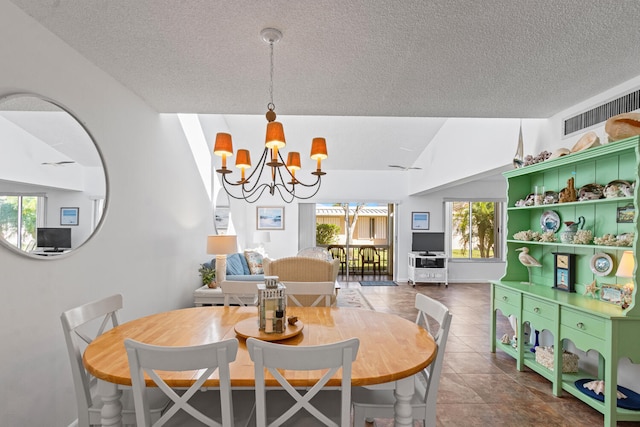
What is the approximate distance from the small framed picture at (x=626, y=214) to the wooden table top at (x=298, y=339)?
6.22 ft

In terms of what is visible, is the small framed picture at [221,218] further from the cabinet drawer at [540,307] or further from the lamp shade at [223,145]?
the cabinet drawer at [540,307]

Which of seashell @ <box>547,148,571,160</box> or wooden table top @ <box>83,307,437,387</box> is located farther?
seashell @ <box>547,148,571,160</box>

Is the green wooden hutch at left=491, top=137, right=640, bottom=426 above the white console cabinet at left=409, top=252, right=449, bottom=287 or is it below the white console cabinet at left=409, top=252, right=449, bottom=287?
above

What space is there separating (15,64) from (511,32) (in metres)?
2.66

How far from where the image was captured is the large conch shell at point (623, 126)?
2.38 m

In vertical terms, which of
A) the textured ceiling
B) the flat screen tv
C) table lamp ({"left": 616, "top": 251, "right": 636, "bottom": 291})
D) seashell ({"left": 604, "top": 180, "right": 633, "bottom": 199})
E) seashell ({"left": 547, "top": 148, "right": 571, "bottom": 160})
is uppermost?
the textured ceiling

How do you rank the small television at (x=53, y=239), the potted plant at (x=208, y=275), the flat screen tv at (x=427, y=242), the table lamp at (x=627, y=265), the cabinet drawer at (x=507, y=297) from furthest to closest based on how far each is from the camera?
1. the flat screen tv at (x=427, y=242)
2. the potted plant at (x=208, y=275)
3. the cabinet drawer at (x=507, y=297)
4. the table lamp at (x=627, y=265)
5. the small television at (x=53, y=239)

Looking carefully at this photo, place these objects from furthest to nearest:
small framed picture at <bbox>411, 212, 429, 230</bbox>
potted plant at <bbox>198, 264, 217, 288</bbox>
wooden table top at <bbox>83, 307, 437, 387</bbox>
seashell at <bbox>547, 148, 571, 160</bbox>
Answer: small framed picture at <bbox>411, 212, 429, 230</bbox>, potted plant at <bbox>198, 264, 217, 288</bbox>, seashell at <bbox>547, 148, 571, 160</bbox>, wooden table top at <bbox>83, 307, 437, 387</bbox>

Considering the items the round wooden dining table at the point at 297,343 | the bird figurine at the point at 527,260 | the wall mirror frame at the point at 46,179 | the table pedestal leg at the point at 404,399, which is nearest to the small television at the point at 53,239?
the wall mirror frame at the point at 46,179

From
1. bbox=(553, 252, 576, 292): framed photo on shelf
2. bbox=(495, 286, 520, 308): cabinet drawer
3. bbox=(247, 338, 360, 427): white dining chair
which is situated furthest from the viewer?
bbox=(495, 286, 520, 308): cabinet drawer

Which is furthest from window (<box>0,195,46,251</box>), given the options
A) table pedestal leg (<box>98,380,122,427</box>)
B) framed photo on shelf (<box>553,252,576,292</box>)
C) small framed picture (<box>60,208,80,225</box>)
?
framed photo on shelf (<box>553,252,576,292</box>)

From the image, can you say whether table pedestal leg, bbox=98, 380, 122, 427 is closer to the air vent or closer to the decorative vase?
the decorative vase

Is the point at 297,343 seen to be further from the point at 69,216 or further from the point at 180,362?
the point at 69,216

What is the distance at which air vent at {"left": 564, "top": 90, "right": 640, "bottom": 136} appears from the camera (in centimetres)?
257
